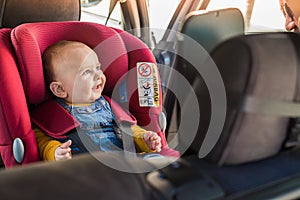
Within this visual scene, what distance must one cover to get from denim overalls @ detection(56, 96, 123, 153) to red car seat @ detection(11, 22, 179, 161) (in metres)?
0.07

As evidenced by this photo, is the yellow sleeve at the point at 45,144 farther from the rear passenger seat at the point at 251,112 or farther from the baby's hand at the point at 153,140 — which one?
the rear passenger seat at the point at 251,112

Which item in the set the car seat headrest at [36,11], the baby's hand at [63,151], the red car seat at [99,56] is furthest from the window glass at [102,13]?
the baby's hand at [63,151]

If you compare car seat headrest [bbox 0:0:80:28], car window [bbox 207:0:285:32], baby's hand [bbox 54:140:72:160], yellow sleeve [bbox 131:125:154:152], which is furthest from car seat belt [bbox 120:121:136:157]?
car window [bbox 207:0:285:32]

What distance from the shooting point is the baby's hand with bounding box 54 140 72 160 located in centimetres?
148

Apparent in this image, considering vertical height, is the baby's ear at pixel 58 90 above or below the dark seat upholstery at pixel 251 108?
below

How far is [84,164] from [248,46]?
13.1 inches

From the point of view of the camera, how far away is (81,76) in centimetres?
166

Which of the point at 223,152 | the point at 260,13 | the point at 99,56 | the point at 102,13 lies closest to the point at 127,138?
the point at 99,56

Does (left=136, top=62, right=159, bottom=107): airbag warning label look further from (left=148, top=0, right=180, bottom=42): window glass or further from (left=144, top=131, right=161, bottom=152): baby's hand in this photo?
(left=148, top=0, right=180, bottom=42): window glass

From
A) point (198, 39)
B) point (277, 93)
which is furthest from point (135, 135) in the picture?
point (277, 93)

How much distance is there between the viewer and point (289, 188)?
724mm

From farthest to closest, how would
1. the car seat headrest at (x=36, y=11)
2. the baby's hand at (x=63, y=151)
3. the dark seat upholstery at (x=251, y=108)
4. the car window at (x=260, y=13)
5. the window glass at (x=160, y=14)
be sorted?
the window glass at (x=160, y=14)
the car window at (x=260, y=13)
the car seat headrest at (x=36, y=11)
the baby's hand at (x=63, y=151)
the dark seat upholstery at (x=251, y=108)

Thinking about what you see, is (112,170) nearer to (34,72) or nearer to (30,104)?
(34,72)

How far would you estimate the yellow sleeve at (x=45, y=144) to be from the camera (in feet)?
5.03
